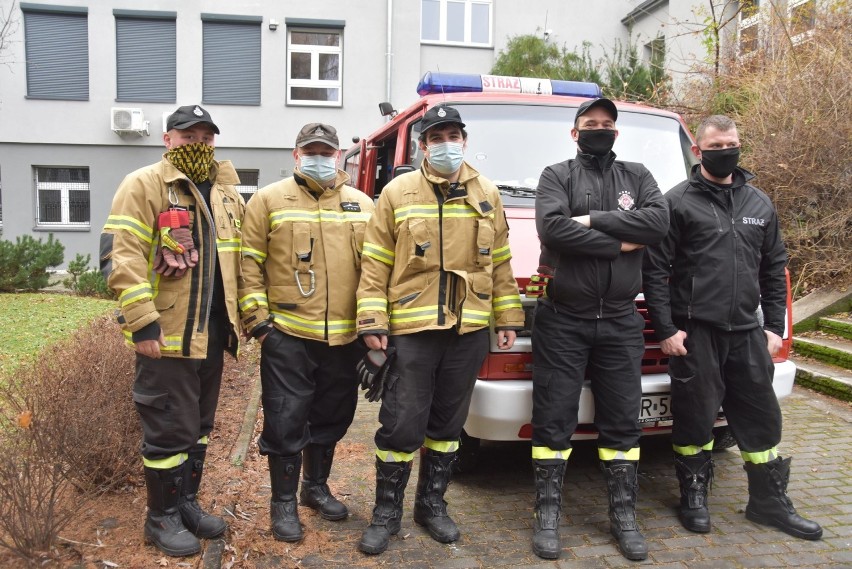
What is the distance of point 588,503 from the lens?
419cm

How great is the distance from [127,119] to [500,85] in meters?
14.3

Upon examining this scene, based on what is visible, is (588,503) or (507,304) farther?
(588,503)

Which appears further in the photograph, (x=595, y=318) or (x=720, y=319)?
(x=720, y=319)

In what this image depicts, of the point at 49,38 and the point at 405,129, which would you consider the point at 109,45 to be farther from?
the point at 405,129

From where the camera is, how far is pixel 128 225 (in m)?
3.19

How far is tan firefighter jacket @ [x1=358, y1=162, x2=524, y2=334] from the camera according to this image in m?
3.47

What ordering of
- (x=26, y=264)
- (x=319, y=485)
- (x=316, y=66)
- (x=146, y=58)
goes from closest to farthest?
(x=319, y=485) < (x=26, y=264) < (x=146, y=58) < (x=316, y=66)

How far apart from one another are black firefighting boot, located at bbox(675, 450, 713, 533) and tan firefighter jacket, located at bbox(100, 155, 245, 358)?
8.22 feet

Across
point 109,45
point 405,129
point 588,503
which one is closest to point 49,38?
point 109,45

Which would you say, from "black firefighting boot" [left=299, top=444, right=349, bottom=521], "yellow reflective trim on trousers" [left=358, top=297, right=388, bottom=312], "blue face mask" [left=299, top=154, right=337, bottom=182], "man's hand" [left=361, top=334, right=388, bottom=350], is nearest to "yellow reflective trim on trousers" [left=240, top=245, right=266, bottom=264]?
"blue face mask" [left=299, top=154, right=337, bottom=182]

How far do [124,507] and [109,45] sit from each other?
16695mm

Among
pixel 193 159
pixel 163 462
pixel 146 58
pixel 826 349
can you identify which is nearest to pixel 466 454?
pixel 163 462

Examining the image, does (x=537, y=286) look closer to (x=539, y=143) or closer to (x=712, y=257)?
(x=712, y=257)

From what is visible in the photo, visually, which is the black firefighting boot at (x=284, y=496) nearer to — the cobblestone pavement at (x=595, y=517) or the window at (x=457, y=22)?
the cobblestone pavement at (x=595, y=517)
